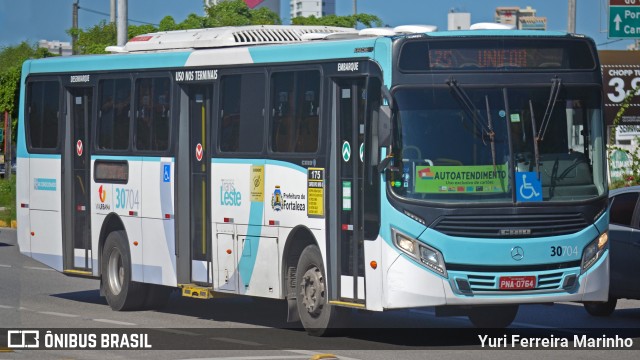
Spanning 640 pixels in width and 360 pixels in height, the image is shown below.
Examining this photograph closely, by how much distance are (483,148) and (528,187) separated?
585 millimetres

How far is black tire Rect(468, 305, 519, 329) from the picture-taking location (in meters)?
15.9

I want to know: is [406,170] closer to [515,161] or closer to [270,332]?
[515,161]

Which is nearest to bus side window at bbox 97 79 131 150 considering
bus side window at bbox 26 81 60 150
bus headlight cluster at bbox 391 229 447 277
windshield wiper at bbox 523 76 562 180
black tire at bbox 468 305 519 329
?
bus side window at bbox 26 81 60 150

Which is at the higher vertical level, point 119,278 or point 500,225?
point 500,225

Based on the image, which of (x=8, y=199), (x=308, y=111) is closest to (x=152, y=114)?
(x=308, y=111)

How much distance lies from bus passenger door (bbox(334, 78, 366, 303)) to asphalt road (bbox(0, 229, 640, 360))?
26.7 inches

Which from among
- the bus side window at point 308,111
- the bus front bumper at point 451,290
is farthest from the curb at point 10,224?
the bus front bumper at point 451,290

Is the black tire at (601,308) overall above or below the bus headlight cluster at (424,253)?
below

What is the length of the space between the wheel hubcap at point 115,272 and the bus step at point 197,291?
1744 millimetres

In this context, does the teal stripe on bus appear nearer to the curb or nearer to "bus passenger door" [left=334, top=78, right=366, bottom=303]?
"bus passenger door" [left=334, top=78, right=366, bottom=303]

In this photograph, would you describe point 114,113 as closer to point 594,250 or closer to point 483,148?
point 483,148

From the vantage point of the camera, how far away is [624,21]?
2830 centimetres

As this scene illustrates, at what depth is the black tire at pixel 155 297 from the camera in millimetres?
18984

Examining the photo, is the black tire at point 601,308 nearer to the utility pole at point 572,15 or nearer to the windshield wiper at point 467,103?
the windshield wiper at point 467,103
